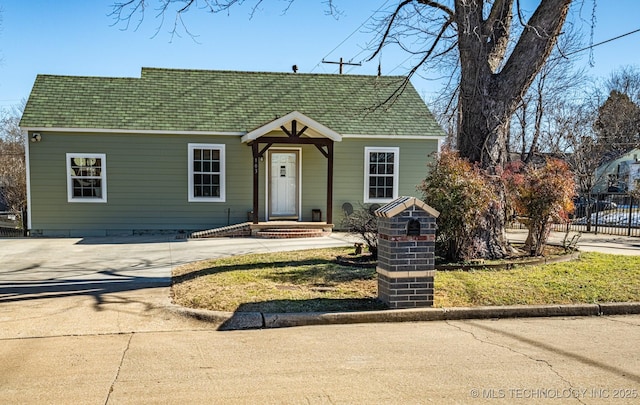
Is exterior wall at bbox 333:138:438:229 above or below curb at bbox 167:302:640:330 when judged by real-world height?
above

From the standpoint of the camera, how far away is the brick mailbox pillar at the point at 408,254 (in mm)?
6508

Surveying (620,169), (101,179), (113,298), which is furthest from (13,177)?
(620,169)

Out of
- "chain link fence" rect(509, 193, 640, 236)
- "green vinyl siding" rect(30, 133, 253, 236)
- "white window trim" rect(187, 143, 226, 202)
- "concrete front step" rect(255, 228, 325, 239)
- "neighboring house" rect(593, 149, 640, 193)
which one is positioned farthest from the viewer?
"neighboring house" rect(593, 149, 640, 193)

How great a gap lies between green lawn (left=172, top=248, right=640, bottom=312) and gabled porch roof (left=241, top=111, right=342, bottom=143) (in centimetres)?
636

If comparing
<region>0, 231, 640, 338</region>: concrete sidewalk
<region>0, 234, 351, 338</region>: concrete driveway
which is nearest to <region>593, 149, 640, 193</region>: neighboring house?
<region>0, 231, 640, 338</region>: concrete sidewalk

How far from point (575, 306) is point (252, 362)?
4.59m

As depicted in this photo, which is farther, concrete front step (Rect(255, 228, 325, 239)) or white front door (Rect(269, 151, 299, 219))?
white front door (Rect(269, 151, 299, 219))

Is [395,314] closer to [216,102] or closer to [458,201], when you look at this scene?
[458,201]

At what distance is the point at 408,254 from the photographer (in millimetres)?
6566

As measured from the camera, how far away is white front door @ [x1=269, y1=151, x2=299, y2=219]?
55.5 ft

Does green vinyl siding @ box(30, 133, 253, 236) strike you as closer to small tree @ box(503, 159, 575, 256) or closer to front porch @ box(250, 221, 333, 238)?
front porch @ box(250, 221, 333, 238)

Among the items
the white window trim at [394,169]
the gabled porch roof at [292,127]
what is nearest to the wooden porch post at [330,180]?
the gabled porch roof at [292,127]

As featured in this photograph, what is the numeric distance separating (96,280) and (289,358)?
502 cm

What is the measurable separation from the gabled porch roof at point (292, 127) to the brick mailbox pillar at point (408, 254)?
900 cm
